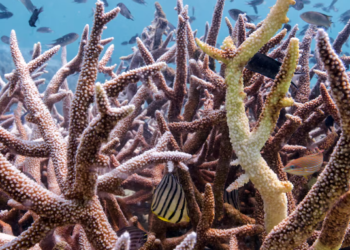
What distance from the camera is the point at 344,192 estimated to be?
1025 mm

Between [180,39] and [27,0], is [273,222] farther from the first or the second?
[27,0]

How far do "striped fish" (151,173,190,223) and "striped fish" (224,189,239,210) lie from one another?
0.67 m

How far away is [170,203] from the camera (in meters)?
1.63

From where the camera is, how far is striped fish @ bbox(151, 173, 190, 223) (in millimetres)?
1630

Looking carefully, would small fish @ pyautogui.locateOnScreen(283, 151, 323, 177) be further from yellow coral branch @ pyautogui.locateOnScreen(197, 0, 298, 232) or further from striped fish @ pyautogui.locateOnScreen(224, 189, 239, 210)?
yellow coral branch @ pyautogui.locateOnScreen(197, 0, 298, 232)

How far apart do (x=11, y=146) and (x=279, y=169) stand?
234 centimetres

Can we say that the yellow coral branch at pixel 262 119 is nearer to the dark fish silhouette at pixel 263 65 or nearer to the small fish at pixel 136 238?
the dark fish silhouette at pixel 263 65

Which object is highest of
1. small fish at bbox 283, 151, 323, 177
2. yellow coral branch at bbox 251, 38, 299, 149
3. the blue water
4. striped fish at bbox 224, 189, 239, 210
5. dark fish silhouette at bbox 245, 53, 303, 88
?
the blue water

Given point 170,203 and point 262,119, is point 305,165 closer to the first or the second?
point 262,119

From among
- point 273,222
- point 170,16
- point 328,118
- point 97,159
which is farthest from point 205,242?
point 170,16

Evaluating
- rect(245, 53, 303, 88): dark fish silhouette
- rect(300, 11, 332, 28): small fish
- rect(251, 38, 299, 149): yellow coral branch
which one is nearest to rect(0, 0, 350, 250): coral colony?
rect(251, 38, 299, 149): yellow coral branch

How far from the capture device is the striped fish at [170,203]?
1630 mm

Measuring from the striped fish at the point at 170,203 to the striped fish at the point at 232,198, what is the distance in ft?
2.21

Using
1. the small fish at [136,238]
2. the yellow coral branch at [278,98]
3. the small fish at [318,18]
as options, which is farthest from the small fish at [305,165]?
the small fish at [318,18]
